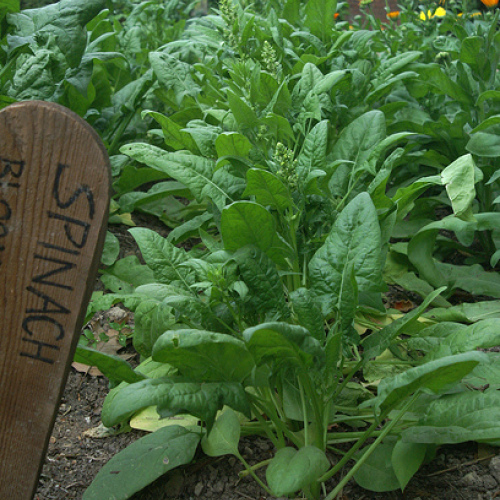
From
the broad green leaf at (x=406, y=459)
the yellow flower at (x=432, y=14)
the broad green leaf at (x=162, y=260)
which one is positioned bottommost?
the broad green leaf at (x=406, y=459)

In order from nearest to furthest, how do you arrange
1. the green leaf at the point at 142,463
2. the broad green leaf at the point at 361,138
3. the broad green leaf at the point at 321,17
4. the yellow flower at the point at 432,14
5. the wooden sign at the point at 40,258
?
the wooden sign at the point at 40,258
the green leaf at the point at 142,463
the broad green leaf at the point at 361,138
the broad green leaf at the point at 321,17
the yellow flower at the point at 432,14

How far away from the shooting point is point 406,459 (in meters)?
1.53

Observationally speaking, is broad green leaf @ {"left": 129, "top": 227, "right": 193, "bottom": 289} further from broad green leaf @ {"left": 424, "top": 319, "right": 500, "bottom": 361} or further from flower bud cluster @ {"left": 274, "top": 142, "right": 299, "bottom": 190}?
broad green leaf @ {"left": 424, "top": 319, "right": 500, "bottom": 361}

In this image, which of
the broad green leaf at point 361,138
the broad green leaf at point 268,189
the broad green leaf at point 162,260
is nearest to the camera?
the broad green leaf at point 268,189

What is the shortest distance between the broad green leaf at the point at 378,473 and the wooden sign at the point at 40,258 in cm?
81

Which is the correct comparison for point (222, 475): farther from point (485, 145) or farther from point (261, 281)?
point (485, 145)

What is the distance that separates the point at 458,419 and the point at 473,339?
207 mm

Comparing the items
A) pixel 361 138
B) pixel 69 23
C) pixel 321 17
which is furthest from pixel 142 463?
pixel 321 17

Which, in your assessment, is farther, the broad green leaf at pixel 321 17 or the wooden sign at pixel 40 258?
the broad green leaf at pixel 321 17

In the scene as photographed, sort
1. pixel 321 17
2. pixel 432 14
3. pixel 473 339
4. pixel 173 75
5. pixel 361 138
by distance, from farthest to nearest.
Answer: pixel 432 14 → pixel 321 17 → pixel 173 75 → pixel 361 138 → pixel 473 339

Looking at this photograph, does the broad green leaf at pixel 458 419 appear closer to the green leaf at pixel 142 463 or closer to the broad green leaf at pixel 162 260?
the green leaf at pixel 142 463

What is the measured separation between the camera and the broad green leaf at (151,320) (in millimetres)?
1736

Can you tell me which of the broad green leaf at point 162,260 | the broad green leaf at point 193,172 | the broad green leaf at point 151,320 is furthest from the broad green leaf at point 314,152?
the broad green leaf at point 151,320

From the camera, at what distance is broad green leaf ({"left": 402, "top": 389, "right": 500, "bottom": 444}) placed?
1486 mm
